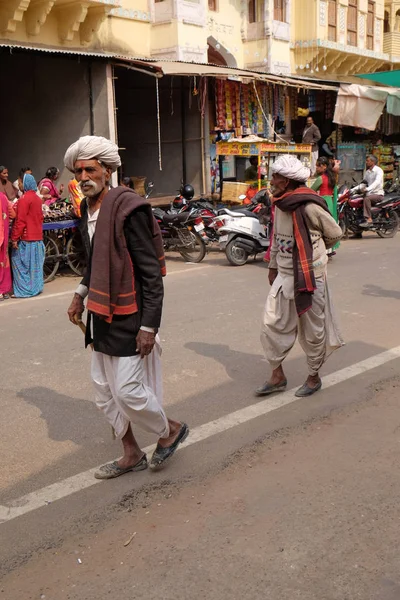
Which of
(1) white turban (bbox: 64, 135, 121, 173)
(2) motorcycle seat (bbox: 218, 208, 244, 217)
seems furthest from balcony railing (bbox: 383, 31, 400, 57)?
(1) white turban (bbox: 64, 135, 121, 173)

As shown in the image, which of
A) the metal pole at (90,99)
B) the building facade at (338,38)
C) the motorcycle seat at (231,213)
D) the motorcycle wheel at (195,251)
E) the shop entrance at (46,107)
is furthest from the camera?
the building facade at (338,38)

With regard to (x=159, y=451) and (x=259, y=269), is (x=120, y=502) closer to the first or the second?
(x=159, y=451)

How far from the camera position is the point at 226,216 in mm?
11102

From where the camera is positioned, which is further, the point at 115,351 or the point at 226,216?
the point at 226,216

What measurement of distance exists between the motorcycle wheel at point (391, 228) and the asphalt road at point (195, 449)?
6.61 m

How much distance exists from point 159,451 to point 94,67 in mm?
10099

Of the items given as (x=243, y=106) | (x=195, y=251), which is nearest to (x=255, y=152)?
(x=243, y=106)

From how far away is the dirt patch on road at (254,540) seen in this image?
2.63 metres

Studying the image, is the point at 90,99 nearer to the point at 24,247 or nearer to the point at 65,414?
the point at 24,247

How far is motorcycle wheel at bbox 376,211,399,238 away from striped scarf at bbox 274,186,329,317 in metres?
9.59

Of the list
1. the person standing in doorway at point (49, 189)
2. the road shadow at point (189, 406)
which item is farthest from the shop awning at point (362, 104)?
the road shadow at point (189, 406)

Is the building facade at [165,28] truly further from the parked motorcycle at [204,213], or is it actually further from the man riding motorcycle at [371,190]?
the man riding motorcycle at [371,190]

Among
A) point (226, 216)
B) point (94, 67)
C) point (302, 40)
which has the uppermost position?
point (302, 40)

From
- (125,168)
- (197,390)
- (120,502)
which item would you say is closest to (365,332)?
(197,390)
